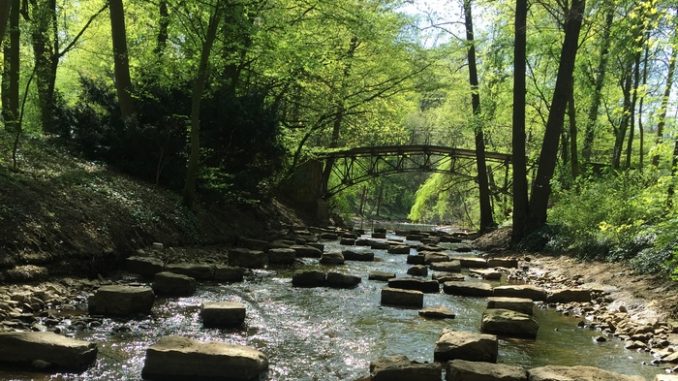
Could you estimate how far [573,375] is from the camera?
4.38 metres

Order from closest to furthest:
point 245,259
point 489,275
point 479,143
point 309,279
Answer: point 309,279 < point 245,259 < point 489,275 < point 479,143

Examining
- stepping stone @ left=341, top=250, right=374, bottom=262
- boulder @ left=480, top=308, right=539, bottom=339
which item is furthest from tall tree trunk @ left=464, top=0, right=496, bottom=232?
boulder @ left=480, top=308, right=539, bottom=339

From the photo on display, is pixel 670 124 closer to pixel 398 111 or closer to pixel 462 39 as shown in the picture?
pixel 462 39

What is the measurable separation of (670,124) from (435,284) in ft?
17.9

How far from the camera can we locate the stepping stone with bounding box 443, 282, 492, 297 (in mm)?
8688

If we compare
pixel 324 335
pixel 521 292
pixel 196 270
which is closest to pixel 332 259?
pixel 196 270

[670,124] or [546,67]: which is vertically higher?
[546,67]

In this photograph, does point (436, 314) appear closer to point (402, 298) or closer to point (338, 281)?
point (402, 298)

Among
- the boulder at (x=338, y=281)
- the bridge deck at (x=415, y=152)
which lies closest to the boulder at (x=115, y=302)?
the boulder at (x=338, y=281)

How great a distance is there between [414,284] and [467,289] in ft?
2.81

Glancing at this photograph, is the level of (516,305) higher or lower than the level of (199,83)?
lower

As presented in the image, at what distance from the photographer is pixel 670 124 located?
1000 cm

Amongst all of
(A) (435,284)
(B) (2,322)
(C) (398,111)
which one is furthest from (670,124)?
(C) (398,111)

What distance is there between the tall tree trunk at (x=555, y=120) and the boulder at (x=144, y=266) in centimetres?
1066
